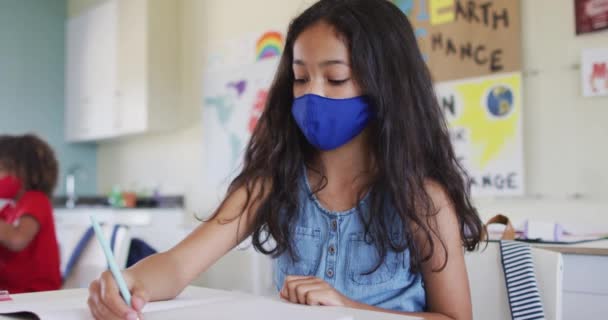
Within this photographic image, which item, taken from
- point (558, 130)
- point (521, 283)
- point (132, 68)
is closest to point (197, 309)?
point (521, 283)

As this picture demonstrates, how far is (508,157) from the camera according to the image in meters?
2.76

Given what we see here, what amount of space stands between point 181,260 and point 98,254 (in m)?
1.10

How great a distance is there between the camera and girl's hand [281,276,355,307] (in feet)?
2.56

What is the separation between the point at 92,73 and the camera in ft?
16.3

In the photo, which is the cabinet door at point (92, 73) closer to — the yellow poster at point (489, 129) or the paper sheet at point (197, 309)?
the yellow poster at point (489, 129)

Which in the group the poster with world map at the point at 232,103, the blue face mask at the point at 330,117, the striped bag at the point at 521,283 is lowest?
the striped bag at the point at 521,283

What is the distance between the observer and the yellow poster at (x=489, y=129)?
2.75 m

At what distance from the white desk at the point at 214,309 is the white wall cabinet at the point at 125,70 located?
364cm

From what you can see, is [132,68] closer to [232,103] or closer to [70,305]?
[232,103]

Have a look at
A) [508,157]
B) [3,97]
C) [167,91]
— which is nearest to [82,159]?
[3,97]

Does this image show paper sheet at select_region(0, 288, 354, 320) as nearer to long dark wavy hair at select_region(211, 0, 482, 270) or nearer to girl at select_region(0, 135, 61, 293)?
long dark wavy hair at select_region(211, 0, 482, 270)

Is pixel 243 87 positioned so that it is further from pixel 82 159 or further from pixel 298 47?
pixel 298 47

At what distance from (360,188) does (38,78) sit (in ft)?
15.3

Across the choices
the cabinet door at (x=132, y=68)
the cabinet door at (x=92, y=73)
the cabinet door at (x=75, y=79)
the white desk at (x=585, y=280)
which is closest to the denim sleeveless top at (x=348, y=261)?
the white desk at (x=585, y=280)
